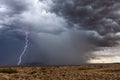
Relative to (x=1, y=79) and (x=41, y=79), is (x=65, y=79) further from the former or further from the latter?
(x=1, y=79)

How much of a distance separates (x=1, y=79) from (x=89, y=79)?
16308 mm

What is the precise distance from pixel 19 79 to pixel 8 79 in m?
2.01

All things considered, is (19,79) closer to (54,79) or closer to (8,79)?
(8,79)

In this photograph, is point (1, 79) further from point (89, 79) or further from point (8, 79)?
point (89, 79)

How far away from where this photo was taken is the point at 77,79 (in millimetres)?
48688

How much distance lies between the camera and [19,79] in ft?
157

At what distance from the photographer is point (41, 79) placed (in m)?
49.1

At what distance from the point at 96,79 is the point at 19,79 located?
1447 centimetres

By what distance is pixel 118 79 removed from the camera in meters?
47.8

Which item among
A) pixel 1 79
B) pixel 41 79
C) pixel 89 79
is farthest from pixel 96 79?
pixel 1 79

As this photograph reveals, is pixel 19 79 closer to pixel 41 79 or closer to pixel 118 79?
pixel 41 79

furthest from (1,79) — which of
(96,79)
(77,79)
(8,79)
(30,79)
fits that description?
(96,79)

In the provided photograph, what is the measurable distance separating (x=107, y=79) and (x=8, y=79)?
729 inches

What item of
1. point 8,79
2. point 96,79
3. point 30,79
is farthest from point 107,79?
point 8,79
